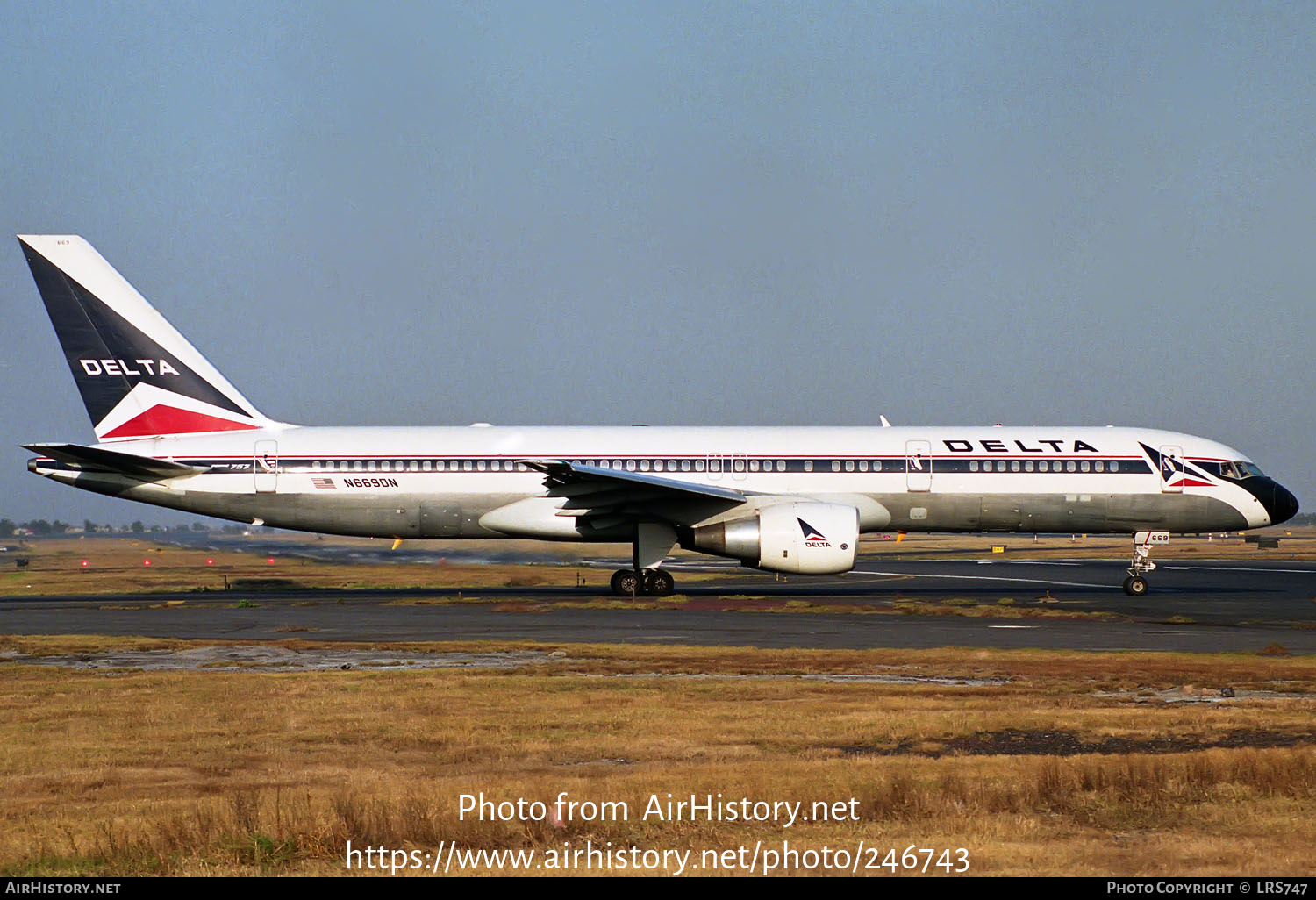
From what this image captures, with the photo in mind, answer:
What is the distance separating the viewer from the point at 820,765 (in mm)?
10156

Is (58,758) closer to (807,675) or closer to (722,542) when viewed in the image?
(807,675)

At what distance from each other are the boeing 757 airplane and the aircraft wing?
9 cm

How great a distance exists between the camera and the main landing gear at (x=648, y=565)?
31.3 m

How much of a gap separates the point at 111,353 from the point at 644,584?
47.4ft

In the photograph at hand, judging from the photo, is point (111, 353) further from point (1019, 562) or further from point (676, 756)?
point (1019, 562)

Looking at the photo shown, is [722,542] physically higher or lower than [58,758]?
higher

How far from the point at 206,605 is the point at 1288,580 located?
111ft

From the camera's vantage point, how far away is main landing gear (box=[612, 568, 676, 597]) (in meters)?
Answer: 31.7

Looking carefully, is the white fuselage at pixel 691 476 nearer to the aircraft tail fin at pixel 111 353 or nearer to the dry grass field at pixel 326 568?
the aircraft tail fin at pixel 111 353

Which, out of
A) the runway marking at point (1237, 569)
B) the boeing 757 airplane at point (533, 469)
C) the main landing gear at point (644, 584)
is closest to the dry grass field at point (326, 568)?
the main landing gear at point (644, 584)

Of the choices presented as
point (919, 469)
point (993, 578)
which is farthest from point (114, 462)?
point (993, 578)

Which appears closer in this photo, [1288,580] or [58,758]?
[58,758]

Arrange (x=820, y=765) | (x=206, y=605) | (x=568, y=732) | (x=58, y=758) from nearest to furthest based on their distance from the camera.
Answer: (x=820, y=765), (x=58, y=758), (x=568, y=732), (x=206, y=605)
